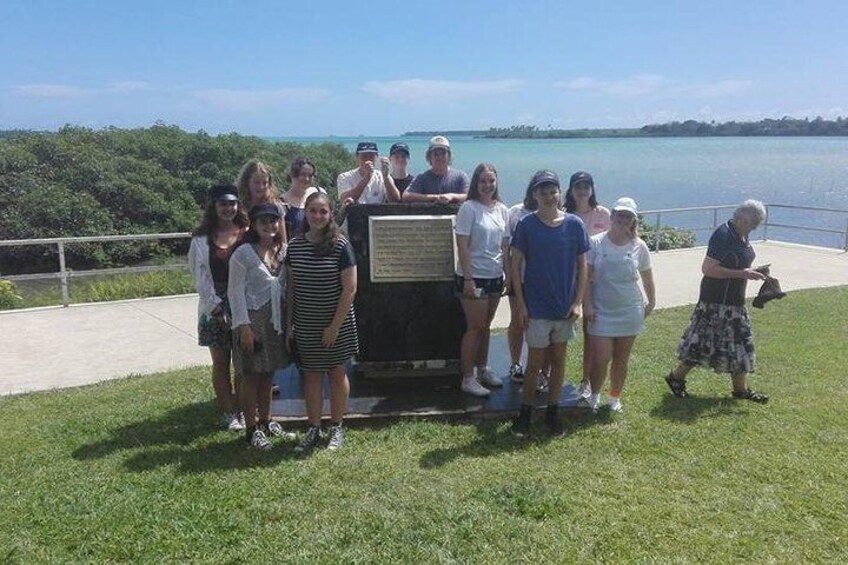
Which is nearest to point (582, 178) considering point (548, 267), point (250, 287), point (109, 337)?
point (548, 267)

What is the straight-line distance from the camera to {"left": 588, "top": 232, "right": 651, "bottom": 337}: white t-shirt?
196 inches

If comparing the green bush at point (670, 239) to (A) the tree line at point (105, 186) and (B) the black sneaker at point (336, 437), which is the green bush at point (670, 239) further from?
(B) the black sneaker at point (336, 437)

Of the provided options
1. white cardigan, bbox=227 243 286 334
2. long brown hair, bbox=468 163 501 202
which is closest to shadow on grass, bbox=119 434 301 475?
white cardigan, bbox=227 243 286 334

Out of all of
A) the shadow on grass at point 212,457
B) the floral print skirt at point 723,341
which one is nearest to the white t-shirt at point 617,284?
the floral print skirt at point 723,341

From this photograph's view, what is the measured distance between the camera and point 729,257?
5336 millimetres

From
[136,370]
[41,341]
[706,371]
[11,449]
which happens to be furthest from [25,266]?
[706,371]

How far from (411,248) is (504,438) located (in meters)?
1.58

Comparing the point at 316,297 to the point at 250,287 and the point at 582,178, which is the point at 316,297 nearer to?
the point at 250,287

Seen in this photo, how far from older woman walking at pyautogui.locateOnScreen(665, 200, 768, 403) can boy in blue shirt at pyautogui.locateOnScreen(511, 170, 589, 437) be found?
130 centimetres

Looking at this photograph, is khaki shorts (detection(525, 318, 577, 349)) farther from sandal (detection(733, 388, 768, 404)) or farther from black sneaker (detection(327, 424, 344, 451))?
sandal (detection(733, 388, 768, 404))

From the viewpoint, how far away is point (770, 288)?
18.6 feet

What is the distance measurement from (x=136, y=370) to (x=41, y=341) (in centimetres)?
163

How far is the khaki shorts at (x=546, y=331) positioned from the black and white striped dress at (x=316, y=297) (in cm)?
118

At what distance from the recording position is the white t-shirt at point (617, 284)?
4.98m
